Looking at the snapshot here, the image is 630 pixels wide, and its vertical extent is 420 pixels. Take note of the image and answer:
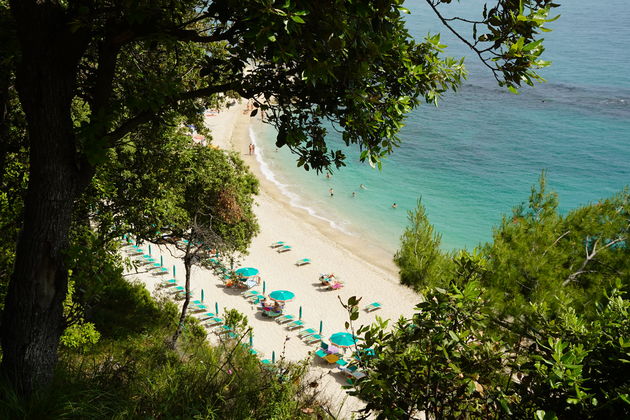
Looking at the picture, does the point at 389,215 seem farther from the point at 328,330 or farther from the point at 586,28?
the point at 586,28

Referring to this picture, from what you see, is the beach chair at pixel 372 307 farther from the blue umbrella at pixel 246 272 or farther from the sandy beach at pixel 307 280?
the blue umbrella at pixel 246 272

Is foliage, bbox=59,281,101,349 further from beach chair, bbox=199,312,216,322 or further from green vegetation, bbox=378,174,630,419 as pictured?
beach chair, bbox=199,312,216,322

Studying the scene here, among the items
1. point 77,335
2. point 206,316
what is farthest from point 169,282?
point 77,335

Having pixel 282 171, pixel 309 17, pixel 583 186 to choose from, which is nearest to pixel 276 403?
pixel 309 17

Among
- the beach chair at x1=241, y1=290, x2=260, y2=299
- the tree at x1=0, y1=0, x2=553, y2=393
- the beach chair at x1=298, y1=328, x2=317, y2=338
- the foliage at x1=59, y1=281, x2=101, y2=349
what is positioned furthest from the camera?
the beach chair at x1=241, y1=290, x2=260, y2=299

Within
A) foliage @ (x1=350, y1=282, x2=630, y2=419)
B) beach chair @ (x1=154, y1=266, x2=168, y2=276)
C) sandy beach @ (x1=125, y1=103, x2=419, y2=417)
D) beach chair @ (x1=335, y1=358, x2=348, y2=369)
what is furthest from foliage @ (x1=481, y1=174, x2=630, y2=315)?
beach chair @ (x1=154, y1=266, x2=168, y2=276)

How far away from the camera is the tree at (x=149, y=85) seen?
361 centimetres

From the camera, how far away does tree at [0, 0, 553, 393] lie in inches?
142

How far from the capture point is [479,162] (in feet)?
139

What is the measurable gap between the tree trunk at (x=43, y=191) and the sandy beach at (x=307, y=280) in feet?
28.7

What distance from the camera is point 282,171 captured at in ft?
127

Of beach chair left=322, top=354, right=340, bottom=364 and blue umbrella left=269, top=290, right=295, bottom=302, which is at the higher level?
blue umbrella left=269, top=290, right=295, bottom=302

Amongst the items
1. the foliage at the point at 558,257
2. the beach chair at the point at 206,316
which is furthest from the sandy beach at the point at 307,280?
the foliage at the point at 558,257

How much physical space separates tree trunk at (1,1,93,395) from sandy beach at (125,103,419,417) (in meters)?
8.75
